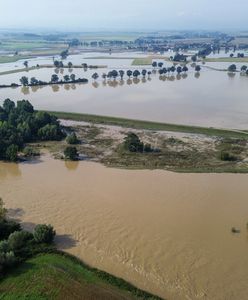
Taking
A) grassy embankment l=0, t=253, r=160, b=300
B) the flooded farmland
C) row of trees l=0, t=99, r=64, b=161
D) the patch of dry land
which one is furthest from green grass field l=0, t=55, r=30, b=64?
grassy embankment l=0, t=253, r=160, b=300

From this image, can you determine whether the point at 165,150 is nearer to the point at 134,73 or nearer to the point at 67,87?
the point at 67,87

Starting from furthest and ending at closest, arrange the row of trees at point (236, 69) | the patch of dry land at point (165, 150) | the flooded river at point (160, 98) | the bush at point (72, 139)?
the row of trees at point (236, 69) → the flooded river at point (160, 98) → the bush at point (72, 139) → the patch of dry land at point (165, 150)

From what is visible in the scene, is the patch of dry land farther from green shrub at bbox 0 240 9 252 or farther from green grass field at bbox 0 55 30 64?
green grass field at bbox 0 55 30 64

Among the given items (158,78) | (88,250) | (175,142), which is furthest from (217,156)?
(158,78)

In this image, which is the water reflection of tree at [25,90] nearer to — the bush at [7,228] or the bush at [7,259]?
the bush at [7,228]

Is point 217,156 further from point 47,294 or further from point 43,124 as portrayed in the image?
point 47,294

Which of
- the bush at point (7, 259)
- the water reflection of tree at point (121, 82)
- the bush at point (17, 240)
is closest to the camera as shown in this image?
the bush at point (7, 259)

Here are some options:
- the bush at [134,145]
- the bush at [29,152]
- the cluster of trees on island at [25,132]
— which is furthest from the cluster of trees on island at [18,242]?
the bush at [134,145]
